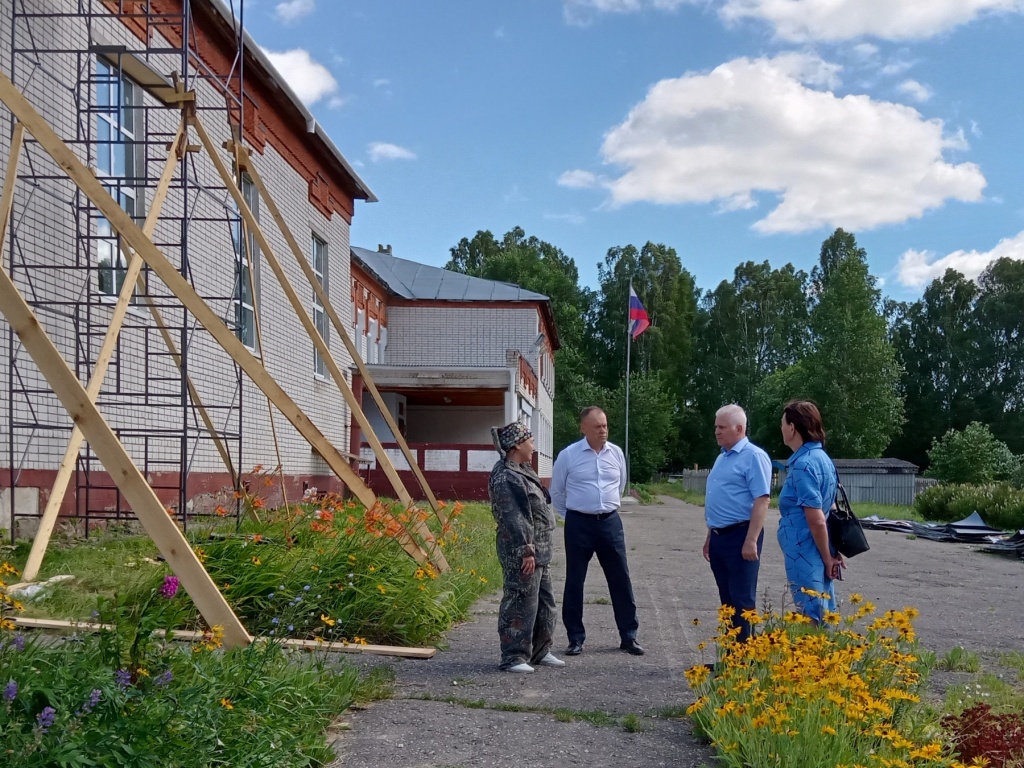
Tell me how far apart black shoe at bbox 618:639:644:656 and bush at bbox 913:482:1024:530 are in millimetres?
16080

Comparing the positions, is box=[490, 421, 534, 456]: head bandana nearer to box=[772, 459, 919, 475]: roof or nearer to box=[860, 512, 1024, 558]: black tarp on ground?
box=[860, 512, 1024, 558]: black tarp on ground

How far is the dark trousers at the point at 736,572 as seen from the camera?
19.5 feet

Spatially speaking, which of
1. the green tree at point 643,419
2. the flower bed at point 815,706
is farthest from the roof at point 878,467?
the flower bed at point 815,706

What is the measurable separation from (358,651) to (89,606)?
1.68 metres

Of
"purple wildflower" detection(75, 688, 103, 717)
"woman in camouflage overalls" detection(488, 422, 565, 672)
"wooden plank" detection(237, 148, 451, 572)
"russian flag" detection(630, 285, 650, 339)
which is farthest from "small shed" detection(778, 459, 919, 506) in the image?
"purple wildflower" detection(75, 688, 103, 717)

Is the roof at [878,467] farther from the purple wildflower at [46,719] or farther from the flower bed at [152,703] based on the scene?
the purple wildflower at [46,719]

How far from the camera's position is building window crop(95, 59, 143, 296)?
403 inches

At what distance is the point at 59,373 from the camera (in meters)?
4.32

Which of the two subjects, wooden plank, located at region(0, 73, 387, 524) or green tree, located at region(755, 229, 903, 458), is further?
green tree, located at region(755, 229, 903, 458)

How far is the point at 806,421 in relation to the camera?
5574 mm

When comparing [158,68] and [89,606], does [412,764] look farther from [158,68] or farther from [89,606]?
[158,68]

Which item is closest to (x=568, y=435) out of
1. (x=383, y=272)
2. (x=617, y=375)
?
(x=617, y=375)

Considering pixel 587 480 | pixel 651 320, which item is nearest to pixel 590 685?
pixel 587 480

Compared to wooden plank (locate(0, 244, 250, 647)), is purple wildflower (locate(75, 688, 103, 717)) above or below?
below
